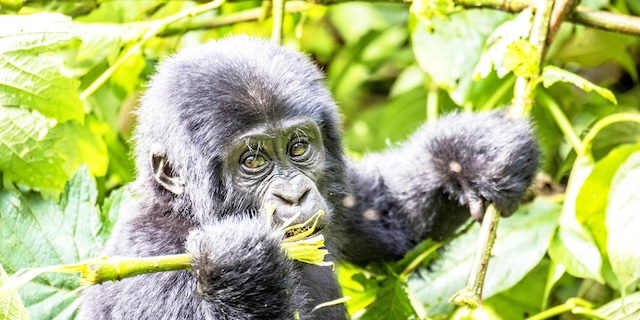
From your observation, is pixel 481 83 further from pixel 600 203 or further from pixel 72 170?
pixel 72 170

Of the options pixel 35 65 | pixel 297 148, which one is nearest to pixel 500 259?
pixel 297 148

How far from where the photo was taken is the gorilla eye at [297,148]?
279cm

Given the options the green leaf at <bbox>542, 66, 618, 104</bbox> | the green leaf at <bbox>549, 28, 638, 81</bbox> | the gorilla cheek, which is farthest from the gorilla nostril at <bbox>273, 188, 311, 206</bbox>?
the green leaf at <bbox>549, 28, 638, 81</bbox>

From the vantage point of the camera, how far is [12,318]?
2.21 m

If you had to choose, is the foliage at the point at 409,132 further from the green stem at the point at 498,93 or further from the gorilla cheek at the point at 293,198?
the gorilla cheek at the point at 293,198

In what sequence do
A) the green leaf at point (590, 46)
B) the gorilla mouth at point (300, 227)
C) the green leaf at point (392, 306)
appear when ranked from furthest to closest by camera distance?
the green leaf at point (590, 46) < the green leaf at point (392, 306) < the gorilla mouth at point (300, 227)

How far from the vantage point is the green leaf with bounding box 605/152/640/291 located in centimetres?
270

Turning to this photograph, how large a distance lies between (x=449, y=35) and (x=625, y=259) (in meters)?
1.51

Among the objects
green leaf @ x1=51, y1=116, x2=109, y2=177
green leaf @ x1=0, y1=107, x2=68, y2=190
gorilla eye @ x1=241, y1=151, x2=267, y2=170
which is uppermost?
gorilla eye @ x1=241, y1=151, x2=267, y2=170

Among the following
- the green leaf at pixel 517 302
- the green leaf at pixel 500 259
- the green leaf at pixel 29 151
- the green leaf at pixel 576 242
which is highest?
the green leaf at pixel 29 151

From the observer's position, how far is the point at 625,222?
9.04ft

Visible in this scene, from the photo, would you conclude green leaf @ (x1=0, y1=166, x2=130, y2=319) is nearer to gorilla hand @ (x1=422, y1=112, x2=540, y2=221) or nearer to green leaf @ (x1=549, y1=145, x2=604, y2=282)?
gorilla hand @ (x1=422, y1=112, x2=540, y2=221)

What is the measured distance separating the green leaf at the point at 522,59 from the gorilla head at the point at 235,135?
0.71 meters

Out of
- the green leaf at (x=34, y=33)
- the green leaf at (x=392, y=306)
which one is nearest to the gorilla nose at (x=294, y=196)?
the green leaf at (x=392, y=306)
